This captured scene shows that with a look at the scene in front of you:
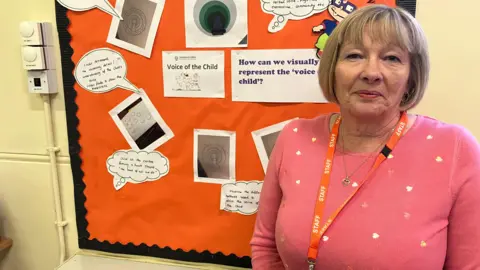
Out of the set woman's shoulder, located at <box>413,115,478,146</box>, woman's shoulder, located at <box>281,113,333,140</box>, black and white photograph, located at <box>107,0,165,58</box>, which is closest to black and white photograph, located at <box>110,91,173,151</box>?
black and white photograph, located at <box>107,0,165,58</box>

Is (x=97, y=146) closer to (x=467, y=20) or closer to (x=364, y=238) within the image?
(x=364, y=238)

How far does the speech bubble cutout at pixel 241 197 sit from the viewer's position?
127cm

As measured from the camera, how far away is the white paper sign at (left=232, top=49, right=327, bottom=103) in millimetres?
1162

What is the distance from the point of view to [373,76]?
0.86 m

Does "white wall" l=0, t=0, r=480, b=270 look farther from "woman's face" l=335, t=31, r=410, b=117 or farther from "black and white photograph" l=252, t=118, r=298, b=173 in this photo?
"black and white photograph" l=252, t=118, r=298, b=173

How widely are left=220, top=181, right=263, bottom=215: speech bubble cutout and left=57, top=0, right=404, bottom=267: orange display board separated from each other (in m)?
0.02

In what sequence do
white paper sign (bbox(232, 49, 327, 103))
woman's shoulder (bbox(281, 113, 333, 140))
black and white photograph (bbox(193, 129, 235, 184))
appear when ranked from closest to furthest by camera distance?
woman's shoulder (bbox(281, 113, 333, 140)), white paper sign (bbox(232, 49, 327, 103)), black and white photograph (bbox(193, 129, 235, 184))

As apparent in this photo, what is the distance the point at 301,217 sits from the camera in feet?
3.14

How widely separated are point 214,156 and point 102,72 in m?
0.44

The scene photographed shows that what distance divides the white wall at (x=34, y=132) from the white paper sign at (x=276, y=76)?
298 millimetres

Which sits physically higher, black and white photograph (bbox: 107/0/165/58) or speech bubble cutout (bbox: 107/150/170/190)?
black and white photograph (bbox: 107/0/165/58)

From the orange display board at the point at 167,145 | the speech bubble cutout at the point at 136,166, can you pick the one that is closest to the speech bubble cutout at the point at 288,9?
the orange display board at the point at 167,145

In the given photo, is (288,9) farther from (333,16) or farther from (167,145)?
(167,145)

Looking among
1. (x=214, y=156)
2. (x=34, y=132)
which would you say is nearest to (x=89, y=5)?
(x=34, y=132)
